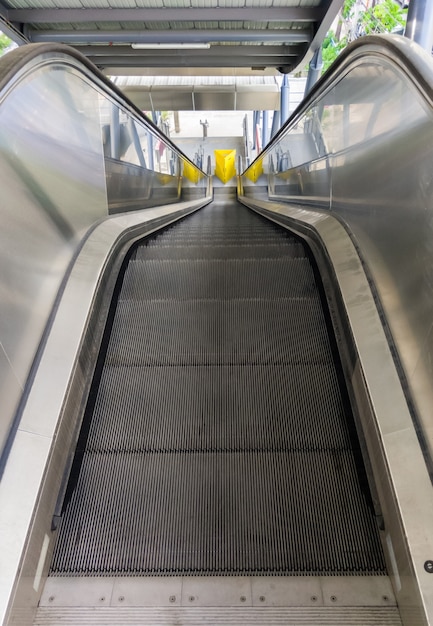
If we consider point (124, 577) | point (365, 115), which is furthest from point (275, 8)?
point (124, 577)

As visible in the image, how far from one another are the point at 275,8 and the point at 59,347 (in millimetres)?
9038

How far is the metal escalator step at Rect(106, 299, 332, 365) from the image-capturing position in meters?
2.13

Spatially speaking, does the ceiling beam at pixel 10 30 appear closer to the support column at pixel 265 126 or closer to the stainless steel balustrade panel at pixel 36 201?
the stainless steel balustrade panel at pixel 36 201

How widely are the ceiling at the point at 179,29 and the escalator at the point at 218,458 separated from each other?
26.6 feet

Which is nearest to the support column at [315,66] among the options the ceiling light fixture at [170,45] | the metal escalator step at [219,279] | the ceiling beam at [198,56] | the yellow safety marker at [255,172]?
the ceiling beam at [198,56]

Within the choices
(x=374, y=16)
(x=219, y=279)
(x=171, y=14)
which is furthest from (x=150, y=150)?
(x=374, y=16)

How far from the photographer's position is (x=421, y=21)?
4.52 m

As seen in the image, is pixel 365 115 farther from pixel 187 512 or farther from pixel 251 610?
pixel 251 610

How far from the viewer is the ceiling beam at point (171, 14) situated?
8.03 m

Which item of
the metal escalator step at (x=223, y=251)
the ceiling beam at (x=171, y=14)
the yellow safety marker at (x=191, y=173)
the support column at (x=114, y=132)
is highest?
the yellow safety marker at (x=191, y=173)

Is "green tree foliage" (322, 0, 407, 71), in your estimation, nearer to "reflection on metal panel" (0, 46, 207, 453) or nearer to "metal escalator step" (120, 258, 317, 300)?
"reflection on metal panel" (0, 46, 207, 453)

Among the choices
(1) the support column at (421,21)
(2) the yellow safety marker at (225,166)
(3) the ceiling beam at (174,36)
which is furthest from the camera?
(2) the yellow safety marker at (225,166)

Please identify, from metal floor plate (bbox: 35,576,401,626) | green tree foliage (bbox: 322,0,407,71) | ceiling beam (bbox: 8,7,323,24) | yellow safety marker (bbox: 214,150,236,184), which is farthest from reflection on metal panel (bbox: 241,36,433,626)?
yellow safety marker (bbox: 214,150,236,184)

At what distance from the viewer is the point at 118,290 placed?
2615 millimetres
